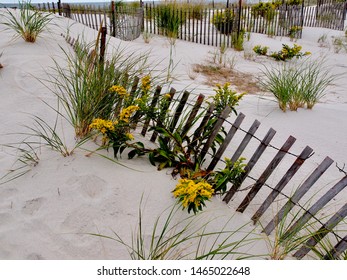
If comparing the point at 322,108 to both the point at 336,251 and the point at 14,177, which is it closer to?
the point at 336,251

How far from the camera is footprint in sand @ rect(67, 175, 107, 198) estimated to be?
208cm

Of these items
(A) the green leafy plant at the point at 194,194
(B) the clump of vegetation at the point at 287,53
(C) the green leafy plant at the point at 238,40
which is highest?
(C) the green leafy plant at the point at 238,40

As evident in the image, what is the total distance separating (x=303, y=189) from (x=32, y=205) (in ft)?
5.90

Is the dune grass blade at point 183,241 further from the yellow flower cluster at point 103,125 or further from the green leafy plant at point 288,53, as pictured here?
the green leafy plant at point 288,53

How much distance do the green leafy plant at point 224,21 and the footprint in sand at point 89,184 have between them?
324 inches

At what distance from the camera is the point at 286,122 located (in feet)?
12.3

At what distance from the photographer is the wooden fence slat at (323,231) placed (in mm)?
1708

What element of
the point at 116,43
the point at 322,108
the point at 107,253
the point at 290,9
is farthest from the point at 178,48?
the point at 107,253

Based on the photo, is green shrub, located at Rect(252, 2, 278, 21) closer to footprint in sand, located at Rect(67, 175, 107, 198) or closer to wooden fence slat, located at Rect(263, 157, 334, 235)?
wooden fence slat, located at Rect(263, 157, 334, 235)

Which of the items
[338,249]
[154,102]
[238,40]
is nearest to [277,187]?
[338,249]

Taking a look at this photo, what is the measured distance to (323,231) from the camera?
5.61ft

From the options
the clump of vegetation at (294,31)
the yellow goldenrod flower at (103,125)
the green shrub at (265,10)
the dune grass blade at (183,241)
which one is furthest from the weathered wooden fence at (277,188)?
the green shrub at (265,10)
